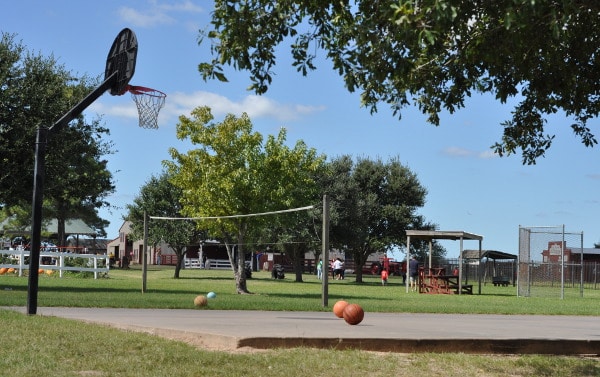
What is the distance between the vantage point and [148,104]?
19.0m

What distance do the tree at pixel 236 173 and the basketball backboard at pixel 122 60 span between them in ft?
48.6

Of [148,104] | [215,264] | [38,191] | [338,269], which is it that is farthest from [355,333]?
[215,264]

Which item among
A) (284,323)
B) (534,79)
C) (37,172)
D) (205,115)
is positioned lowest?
(284,323)

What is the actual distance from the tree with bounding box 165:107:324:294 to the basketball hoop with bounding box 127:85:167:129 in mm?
10986

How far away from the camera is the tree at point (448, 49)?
309 inches

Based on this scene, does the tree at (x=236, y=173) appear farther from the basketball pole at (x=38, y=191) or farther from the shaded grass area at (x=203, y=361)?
the shaded grass area at (x=203, y=361)

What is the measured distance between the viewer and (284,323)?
14094mm

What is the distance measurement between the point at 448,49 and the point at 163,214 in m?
47.7

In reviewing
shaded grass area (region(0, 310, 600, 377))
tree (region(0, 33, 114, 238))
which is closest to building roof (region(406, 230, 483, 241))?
tree (region(0, 33, 114, 238))

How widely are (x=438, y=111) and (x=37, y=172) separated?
698 centimetres

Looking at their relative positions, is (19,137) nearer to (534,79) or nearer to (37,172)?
(37,172)

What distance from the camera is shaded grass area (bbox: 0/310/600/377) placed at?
8.71 m

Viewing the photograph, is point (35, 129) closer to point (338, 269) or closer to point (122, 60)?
point (122, 60)

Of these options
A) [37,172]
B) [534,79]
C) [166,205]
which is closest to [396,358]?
[534,79]
